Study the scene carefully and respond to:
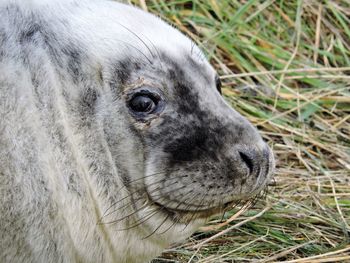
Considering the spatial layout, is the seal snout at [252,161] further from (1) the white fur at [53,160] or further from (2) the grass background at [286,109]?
(2) the grass background at [286,109]

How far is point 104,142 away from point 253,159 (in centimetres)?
51

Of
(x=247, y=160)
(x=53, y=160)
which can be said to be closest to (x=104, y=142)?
(x=53, y=160)

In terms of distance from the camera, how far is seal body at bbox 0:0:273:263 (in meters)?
2.96

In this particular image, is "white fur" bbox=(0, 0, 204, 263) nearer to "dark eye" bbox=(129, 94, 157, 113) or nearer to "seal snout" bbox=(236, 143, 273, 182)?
"dark eye" bbox=(129, 94, 157, 113)

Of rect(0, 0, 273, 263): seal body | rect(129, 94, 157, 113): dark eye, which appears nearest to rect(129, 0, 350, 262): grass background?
rect(0, 0, 273, 263): seal body

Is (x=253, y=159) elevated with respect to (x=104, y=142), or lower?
lower

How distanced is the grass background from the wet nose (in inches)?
40.3

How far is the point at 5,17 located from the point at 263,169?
104 cm

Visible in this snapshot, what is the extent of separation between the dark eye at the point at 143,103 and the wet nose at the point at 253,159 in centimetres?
34

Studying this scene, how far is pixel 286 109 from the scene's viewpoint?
5324 millimetres

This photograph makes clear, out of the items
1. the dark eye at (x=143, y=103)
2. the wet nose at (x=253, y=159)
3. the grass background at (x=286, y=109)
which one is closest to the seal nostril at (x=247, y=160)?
the wet nose at (x=253, y=159)

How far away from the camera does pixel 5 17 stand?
3.11 metres

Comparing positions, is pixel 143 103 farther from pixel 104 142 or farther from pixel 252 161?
pixel 252 161

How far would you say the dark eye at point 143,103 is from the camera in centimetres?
308
